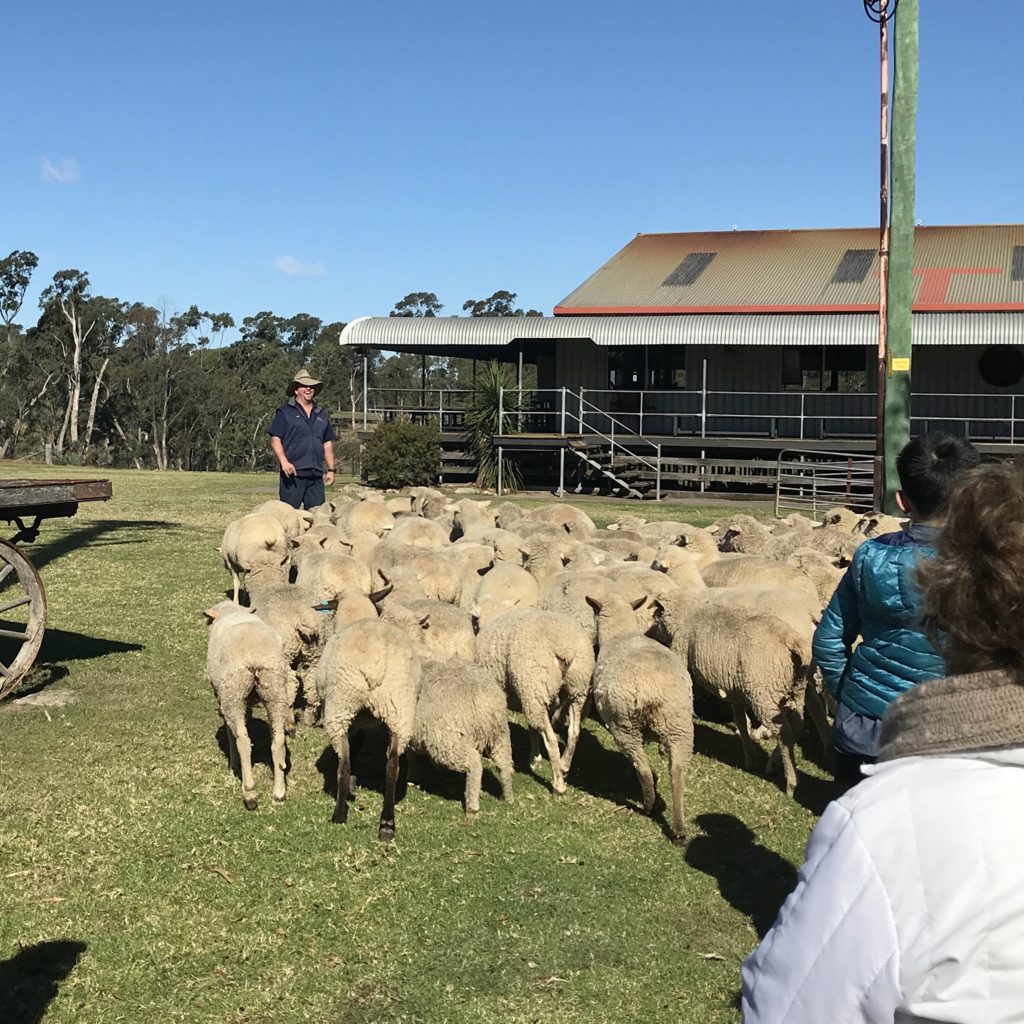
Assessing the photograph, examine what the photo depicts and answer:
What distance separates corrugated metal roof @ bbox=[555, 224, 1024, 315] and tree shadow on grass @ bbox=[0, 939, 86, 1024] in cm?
2655

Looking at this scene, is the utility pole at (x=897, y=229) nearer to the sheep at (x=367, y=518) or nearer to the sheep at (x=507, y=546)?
the sheep at (x=507, y=546)

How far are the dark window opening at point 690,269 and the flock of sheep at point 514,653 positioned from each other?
23488mm

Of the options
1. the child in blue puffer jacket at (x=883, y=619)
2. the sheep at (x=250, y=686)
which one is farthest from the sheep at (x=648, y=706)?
the sheep at (x=250, y=686)

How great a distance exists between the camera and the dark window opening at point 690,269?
1275 inches

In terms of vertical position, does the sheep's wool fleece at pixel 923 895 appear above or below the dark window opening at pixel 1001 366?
below

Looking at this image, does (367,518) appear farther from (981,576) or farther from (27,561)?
(981,576)

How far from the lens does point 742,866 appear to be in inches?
211

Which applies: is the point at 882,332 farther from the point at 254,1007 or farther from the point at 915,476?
the point at 254,1007

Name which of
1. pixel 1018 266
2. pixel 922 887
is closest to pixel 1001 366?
pixel 1018 266

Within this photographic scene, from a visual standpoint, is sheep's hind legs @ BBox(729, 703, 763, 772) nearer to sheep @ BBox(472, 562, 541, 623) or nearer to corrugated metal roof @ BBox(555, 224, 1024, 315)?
sheep @ BBox(472, 562, 541, 623)

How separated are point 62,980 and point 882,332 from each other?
11134 mm

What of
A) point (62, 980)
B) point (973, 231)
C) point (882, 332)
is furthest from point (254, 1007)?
point (973, 231)

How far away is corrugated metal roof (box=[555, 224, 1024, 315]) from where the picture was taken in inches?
1141

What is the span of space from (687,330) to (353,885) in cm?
2364
